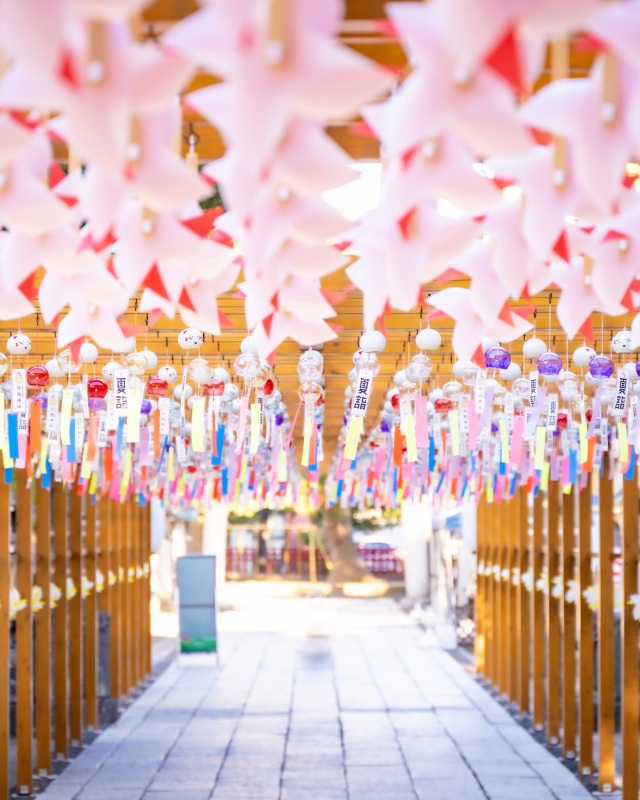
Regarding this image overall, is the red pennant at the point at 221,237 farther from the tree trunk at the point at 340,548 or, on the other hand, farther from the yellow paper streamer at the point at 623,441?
the tree trunk at the point at 340,548

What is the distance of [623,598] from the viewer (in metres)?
6.18

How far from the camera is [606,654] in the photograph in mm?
6828

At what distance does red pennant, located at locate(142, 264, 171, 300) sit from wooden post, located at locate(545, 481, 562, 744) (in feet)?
22.1

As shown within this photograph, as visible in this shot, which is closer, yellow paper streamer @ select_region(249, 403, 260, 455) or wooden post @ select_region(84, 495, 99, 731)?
yellow paper streamer @ select_region(249, 403, 260, 455)

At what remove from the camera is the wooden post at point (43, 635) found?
7.21m

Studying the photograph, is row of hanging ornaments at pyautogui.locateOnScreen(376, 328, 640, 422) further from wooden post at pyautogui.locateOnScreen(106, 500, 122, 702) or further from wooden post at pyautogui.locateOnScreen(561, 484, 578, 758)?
wooden post at pyautogui.locateOnScreen(106, 500, 122, 702)

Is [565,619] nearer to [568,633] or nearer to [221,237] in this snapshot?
[568,633]

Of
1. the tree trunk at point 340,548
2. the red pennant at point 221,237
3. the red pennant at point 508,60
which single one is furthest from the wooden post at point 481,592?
the tree trunk at point 340,548

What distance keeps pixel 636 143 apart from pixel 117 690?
920 cm

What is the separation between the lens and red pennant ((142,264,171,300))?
1.95 m

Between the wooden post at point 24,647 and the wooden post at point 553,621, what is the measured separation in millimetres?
3975

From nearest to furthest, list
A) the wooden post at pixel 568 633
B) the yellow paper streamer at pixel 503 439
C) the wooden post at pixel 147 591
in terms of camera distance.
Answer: the yellow paper streamer at pixel 503 439 < the wooden post at pixel 568 633 < the wooden post at pixel 147 591

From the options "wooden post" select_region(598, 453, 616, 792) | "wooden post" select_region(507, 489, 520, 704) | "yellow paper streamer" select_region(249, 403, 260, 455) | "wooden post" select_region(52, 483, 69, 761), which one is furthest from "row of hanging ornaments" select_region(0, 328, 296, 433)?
"wooden post" select_region(507, 489, 520, 704)

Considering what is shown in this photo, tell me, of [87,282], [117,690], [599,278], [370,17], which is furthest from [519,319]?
[117,690]
